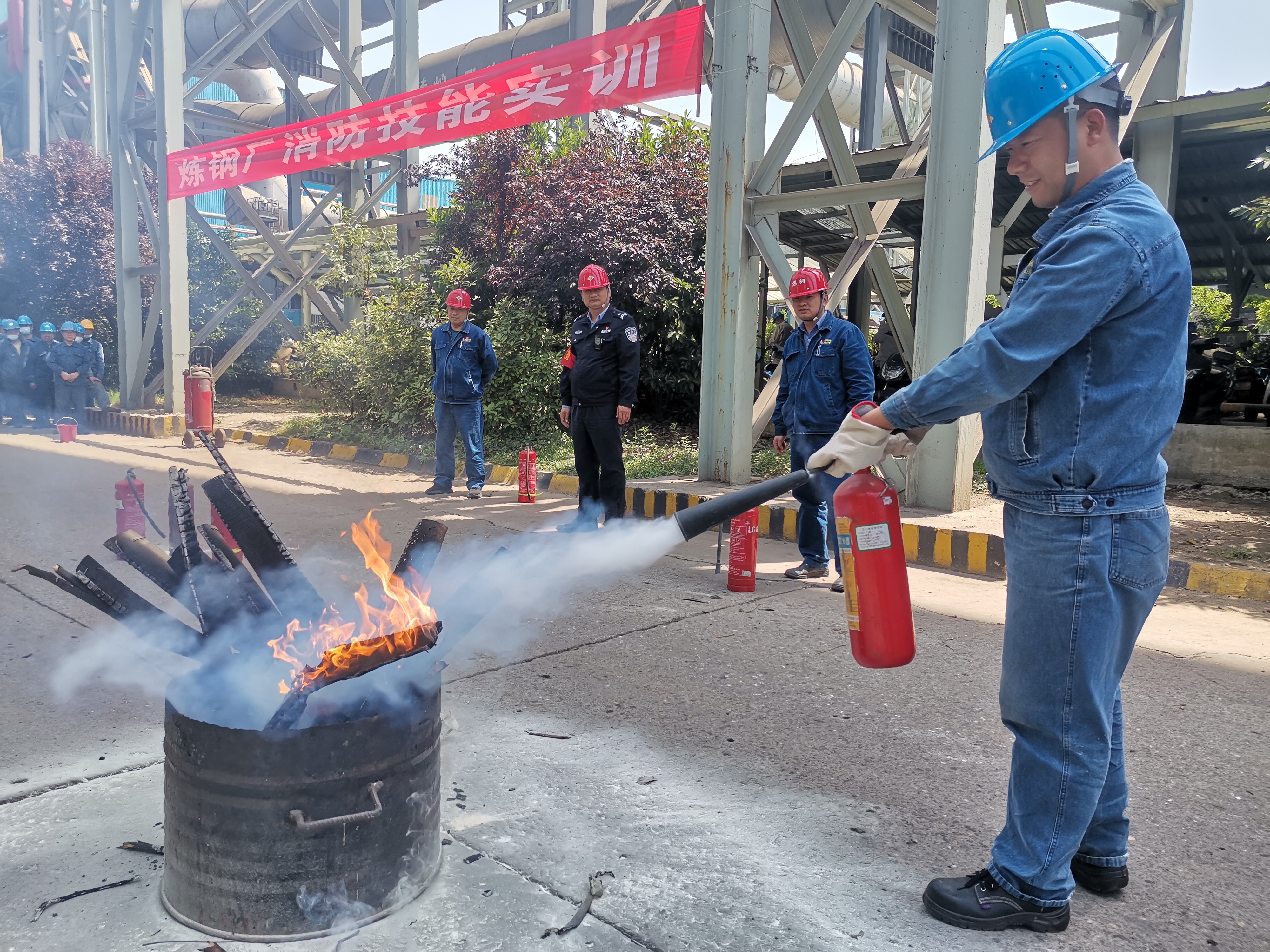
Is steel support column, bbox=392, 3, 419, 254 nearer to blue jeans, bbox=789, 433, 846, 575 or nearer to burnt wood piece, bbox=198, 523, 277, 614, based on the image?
blue jeans, bbox=789, 433, 846, 575

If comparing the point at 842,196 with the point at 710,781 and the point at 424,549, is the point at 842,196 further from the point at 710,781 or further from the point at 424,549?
the point at 424,549

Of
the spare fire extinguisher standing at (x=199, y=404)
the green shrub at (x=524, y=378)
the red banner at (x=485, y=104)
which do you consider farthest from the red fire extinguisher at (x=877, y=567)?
the spare fire extinguisher standing at (x=199, y=404)

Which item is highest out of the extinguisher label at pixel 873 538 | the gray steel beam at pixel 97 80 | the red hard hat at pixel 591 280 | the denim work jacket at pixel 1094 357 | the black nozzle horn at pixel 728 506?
the gray steel beam at pixel 97 80

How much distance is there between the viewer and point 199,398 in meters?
13.2

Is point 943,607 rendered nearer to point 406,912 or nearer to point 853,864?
point 853,864

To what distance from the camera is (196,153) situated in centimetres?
1352

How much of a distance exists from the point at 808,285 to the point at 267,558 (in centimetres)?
430

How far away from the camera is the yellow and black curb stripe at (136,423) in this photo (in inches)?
568

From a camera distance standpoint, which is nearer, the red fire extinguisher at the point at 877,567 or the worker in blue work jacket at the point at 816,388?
the red fire extinguisher at the point at 877,567

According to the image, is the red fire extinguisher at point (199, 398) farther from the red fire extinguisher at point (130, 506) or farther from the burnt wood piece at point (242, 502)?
the burnt wood piece at point (242, 502)

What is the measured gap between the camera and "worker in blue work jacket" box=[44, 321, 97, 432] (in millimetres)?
15836

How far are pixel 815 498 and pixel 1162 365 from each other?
12.8 feet

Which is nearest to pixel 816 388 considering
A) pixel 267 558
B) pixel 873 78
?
pixel 267 558

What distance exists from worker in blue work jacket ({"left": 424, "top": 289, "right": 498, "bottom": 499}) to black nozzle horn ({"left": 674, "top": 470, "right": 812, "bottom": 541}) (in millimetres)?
7039
